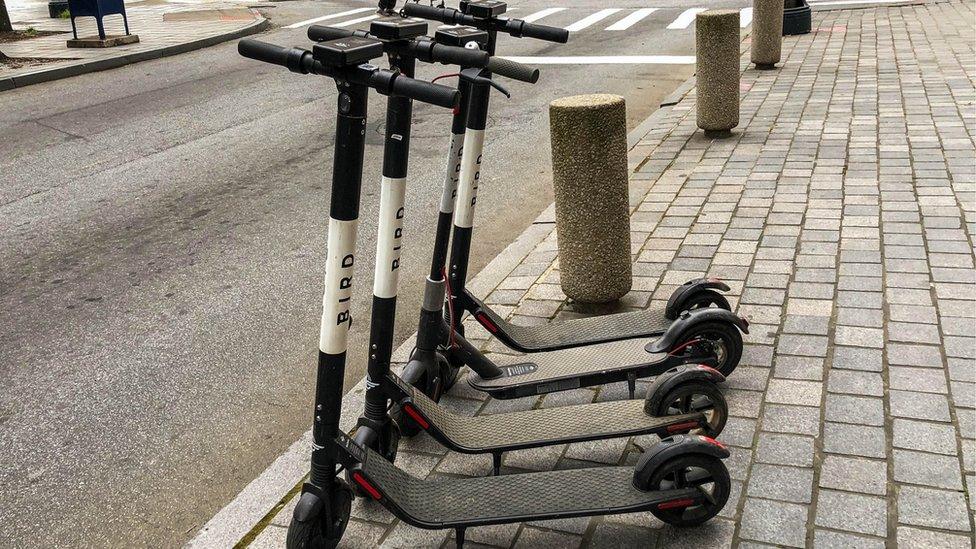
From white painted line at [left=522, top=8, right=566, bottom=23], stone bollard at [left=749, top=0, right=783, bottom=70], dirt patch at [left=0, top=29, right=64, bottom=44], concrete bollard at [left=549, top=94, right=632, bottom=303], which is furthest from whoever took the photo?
white painted line at [left=522, top=8, right=566, bottom=23]

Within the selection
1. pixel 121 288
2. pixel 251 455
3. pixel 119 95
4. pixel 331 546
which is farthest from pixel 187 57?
pixel 331 546

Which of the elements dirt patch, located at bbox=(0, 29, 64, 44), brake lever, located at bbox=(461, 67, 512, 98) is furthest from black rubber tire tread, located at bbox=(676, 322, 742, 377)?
dirt patch, located at bbox=(0, 29, 64, 44)

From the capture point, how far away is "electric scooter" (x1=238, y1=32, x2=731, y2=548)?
2.83m

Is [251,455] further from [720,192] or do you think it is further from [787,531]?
[720,192]

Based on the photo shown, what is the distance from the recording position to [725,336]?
155 inches

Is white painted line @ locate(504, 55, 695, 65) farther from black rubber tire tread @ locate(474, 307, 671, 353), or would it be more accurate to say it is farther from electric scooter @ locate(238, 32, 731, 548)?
electric scooter @ locate(238, 32, 731, 548)

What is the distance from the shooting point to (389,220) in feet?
10.4

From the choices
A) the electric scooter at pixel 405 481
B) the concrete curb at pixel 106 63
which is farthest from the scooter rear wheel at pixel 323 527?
the concrete curb at pixel 106 63

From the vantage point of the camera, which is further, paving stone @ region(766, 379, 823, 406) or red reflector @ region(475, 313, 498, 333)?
red reflector @ region(475, 313, 498, 333)

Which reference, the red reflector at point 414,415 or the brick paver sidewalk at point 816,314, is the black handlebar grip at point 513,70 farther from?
the brick paver sidewalk at point 816,314

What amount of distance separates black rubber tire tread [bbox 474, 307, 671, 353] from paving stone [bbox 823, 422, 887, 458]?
95 cm

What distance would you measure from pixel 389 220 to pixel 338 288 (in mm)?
390

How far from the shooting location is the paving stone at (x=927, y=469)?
3.18 metres

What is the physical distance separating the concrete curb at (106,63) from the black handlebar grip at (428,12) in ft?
36.2
